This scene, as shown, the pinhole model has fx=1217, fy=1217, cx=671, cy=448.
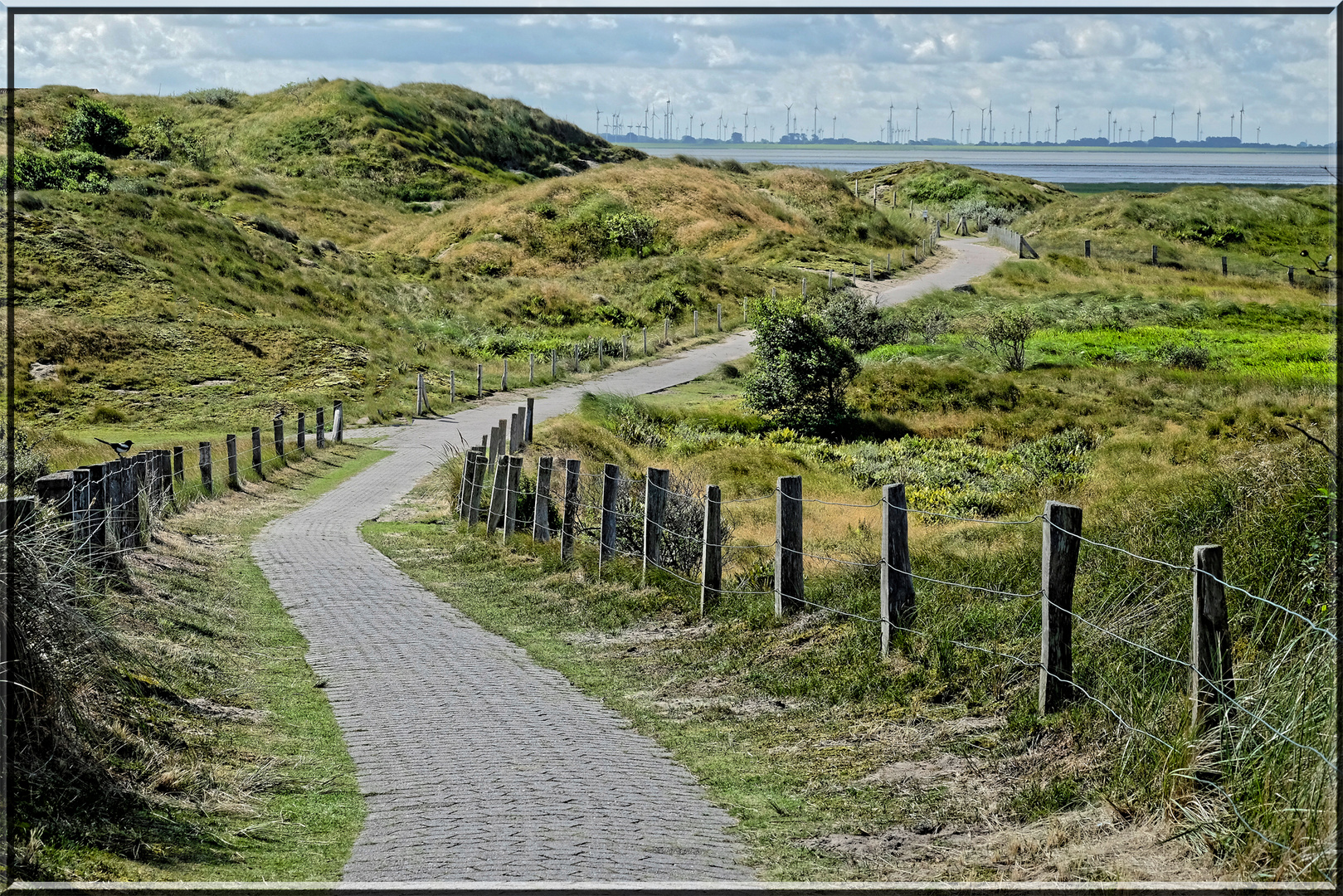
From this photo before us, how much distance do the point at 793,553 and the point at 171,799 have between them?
5.79 metres

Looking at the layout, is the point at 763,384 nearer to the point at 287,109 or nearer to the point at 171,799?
the point at 171,799

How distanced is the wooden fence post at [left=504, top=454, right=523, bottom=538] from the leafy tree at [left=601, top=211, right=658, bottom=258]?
189ft

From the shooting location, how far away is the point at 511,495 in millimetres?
17328

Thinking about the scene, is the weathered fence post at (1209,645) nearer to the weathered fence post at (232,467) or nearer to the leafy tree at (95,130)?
the weathered fence post at (232,467)

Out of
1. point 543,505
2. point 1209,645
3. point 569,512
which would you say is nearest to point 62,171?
point 543,505

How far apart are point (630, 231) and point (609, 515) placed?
206 feet

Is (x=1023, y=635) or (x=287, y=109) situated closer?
(x=1023, y=635)

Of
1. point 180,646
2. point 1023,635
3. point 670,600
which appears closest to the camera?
point 1023,635

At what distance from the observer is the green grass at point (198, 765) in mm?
5289

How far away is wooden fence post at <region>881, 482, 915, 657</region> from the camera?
8973 mm

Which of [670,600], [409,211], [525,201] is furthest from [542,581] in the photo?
[409,211]

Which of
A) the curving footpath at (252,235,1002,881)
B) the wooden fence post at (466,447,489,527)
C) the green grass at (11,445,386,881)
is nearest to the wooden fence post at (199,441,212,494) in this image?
the wooden fence post at (466,447,489,527)

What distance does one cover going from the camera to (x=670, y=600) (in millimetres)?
12422

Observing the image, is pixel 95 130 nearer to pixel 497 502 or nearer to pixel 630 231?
pixel 630 231
